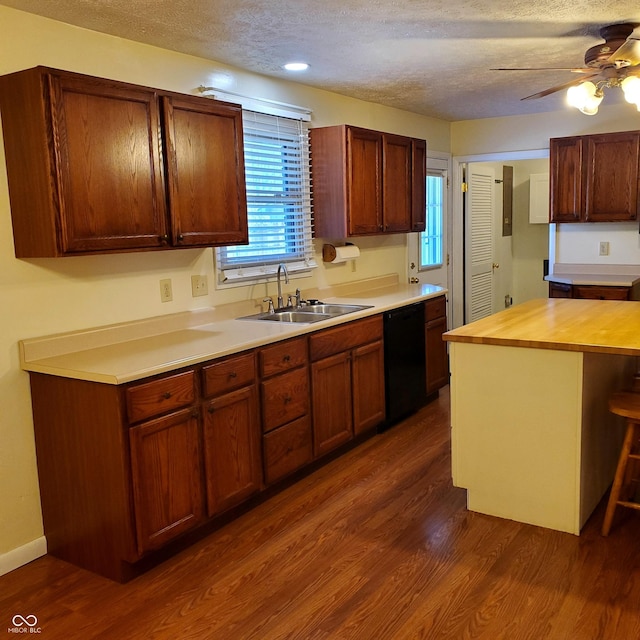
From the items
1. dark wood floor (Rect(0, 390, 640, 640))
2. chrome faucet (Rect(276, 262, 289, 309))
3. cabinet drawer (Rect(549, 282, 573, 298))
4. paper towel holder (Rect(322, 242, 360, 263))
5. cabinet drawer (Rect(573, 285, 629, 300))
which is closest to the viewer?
dark wood floor (Rect(0, 390, 640, 640))

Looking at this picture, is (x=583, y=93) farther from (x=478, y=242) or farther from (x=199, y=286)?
(x=478, y=242)

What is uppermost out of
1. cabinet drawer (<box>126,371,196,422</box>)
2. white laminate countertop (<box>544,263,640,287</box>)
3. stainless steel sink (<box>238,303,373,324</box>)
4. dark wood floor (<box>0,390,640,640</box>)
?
white laminate countertop (<box>544,263,640,287</box>)

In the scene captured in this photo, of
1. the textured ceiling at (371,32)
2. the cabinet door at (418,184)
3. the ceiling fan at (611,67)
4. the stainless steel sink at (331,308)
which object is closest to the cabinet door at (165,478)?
the stainless steel sink at (331,308)

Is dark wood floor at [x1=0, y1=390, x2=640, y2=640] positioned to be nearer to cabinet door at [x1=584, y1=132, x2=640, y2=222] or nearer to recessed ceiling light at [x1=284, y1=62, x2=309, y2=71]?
recessed ceiling light at [x1=284, y1=62, x2=309, y2=71]

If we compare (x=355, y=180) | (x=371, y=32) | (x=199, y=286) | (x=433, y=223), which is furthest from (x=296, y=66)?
(x=433, y=223)

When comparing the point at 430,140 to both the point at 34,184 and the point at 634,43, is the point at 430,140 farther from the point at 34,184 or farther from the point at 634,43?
the point at 34,184

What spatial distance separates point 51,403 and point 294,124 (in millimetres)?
2406

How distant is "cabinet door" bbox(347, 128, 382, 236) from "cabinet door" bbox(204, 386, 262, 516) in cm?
170

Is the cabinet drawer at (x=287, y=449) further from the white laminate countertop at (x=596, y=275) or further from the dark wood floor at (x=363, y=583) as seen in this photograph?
the white laminate countertop at (x=596, y=275)

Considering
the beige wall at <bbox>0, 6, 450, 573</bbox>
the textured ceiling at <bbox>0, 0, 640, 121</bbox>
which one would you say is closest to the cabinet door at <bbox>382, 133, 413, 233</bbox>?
the textured ceiling at <bbox>0, 0, 640, 121</bbox>

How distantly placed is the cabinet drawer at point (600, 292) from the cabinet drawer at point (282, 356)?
2.81m

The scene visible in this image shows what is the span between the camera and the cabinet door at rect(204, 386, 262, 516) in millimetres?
2836

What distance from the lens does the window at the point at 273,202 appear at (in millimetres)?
3801

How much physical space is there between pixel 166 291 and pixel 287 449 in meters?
1.04
